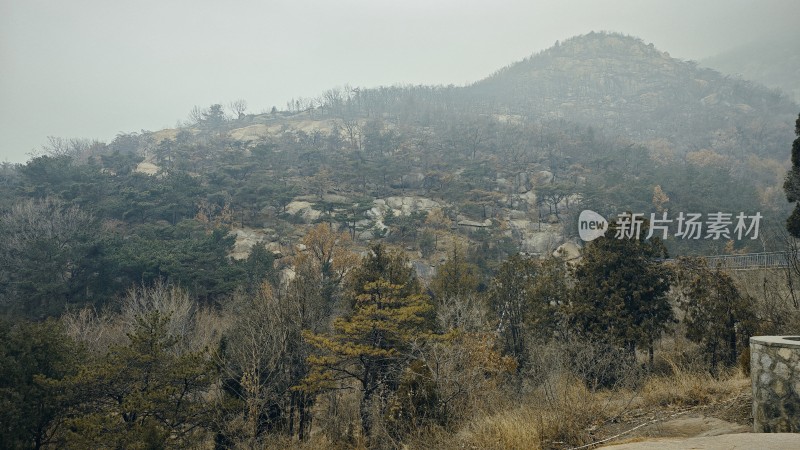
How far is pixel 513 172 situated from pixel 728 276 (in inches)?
1600

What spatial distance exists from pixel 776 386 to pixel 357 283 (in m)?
13.3

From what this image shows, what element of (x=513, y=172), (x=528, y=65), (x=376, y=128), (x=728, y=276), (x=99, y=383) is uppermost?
(x=528, y=65)

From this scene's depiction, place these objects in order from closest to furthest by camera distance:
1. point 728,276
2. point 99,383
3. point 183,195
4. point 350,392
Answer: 1. point 99,383
2. point 728,276
3. point 350,392
4. point 183,195

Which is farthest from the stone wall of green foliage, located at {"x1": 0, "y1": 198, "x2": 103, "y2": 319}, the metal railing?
green foliage, located at {"x1": 0, "y1": 198, "x2": 103, "y2": 319}

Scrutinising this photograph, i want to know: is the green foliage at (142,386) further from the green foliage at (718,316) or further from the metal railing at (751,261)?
the metal railing at (751,261)

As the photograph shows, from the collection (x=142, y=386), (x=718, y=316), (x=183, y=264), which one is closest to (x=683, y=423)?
(x=718, y=316)

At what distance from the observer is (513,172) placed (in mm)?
53562

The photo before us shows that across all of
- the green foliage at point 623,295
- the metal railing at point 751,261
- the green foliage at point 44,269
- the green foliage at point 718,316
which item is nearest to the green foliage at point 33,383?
the green foliage at point 44,269

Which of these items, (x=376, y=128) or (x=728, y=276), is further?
(x=376, y=128)

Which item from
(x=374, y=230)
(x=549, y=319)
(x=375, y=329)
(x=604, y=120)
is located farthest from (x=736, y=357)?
(x=604, y=120)

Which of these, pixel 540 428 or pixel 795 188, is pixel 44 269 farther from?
pixel 795 188

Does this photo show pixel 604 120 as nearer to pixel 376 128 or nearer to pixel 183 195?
pixel 376 128

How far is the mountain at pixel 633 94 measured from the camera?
8156cm

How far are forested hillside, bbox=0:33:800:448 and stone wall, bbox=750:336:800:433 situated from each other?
6.20ft
